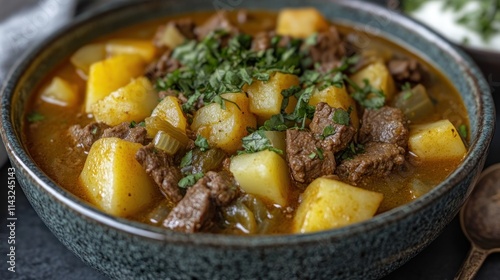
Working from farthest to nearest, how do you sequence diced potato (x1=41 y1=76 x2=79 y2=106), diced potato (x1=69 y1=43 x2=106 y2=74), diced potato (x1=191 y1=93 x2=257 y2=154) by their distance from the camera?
diced potato (x1=69 y1=43 x2=106 y2=74) < diced potato (x1=41 y1=76 x2=79 y2=106) < diced potato (x1=191 y1=93 x2=257 y2=154)

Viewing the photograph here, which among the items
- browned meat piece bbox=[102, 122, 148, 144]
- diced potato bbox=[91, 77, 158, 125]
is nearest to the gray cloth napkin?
diced potato bbox=[91, 77, 158, 125]

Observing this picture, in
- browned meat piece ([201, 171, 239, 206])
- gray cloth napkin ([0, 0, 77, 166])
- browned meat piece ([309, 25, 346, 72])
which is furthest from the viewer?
gray cloth napkin ([0, 0, 77, 166])

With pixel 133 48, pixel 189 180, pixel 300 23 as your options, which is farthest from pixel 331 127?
pixel 133 48

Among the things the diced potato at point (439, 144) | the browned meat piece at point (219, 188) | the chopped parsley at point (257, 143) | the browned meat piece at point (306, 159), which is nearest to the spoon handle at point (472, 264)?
the diced potato at point (439, 144)

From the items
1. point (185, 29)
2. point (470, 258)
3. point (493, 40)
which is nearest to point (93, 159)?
→ point (185, 29)

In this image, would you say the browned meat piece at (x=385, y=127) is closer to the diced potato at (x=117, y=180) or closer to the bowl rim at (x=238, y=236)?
the bowl rim at (x=238, y=236)

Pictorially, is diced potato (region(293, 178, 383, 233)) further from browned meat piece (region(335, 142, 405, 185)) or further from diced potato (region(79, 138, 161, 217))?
diced potato (region(79, 138, 161, 217))
